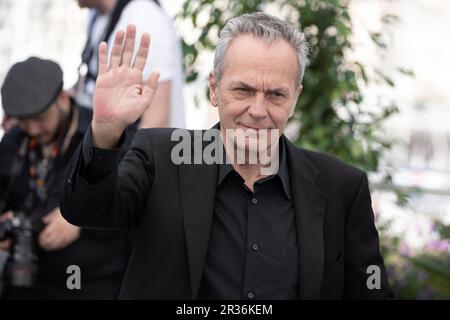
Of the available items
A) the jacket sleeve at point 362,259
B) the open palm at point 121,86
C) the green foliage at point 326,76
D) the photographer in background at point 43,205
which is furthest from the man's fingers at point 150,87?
the green foliage at point 326,76

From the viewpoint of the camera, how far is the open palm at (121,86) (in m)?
1.87

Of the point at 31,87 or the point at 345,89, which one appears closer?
the point at 31,87

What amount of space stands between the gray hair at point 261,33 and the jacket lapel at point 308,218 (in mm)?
230

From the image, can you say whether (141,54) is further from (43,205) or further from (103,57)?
(43,205)

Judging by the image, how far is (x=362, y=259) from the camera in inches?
86.1

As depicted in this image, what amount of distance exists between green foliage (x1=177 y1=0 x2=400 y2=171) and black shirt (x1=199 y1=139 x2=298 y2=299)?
6.02ft

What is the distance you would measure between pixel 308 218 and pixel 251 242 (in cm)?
16

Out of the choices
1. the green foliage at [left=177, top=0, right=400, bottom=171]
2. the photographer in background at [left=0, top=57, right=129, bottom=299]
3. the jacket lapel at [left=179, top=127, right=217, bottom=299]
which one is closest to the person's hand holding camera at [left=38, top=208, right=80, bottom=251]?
the photographer in background at [left=0, top=57, right=129, bottom=299]

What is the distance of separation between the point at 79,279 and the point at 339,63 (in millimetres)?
1914

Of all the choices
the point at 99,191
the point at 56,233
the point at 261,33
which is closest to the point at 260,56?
Answer: the point at 261,33

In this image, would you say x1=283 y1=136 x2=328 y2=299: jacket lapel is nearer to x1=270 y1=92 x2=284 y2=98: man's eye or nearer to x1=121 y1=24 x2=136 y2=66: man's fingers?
x1=270 y1=92 x2=284 y2=98: man's eye

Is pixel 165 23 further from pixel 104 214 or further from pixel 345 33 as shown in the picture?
pixel 104 214
